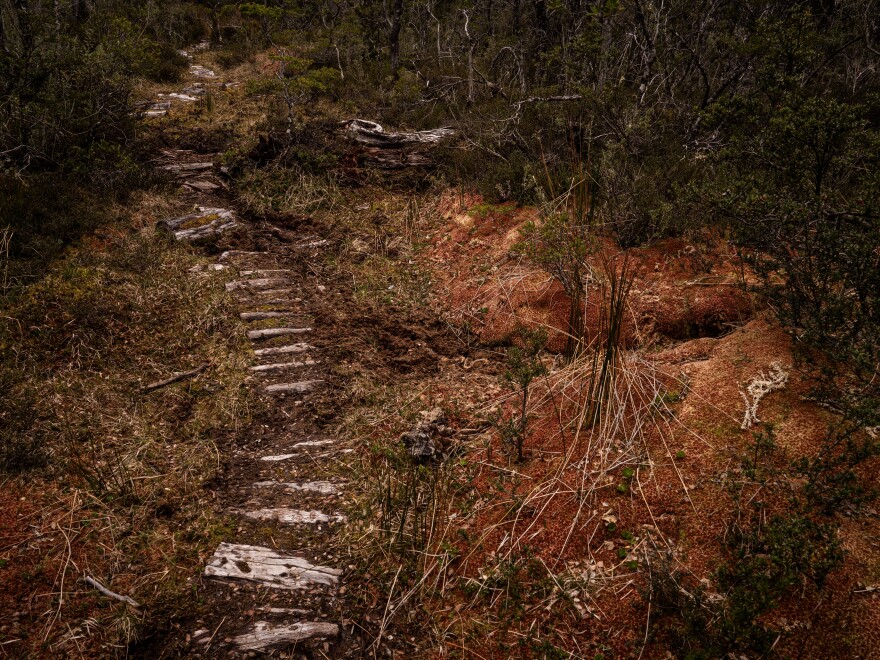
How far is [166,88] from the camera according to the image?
38.4 feet

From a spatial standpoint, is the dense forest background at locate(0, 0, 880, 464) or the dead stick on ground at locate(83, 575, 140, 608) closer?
the dead stick on ground at locate(83, 575, 140, 608)

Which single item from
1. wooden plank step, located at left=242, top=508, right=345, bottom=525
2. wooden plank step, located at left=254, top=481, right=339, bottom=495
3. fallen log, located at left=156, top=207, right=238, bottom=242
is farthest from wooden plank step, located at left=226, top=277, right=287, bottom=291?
wooden plank step, located at left=242, top=508, right=345, bottom=525

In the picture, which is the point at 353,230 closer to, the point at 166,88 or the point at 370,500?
the point at 370,500

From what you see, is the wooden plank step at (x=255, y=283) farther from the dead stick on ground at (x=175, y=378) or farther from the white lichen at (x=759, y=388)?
the white lichen at (x=759, y=388)

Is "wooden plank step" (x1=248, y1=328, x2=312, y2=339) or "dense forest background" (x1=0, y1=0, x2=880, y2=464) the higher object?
"dense forest background" (x1=0, y1=0, x2=880, y2=464)

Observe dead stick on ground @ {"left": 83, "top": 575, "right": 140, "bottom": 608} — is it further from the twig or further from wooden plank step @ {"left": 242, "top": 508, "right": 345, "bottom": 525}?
→ wooden plank step @ {"left": 242, "top": 508, "right": 345, "bottom": 525}

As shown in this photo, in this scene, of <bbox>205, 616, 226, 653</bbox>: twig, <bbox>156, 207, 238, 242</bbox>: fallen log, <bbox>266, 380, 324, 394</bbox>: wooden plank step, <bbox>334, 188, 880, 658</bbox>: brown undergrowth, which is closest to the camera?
<bbox>334, 188, 880, 658</bbox>: brown undergrowth

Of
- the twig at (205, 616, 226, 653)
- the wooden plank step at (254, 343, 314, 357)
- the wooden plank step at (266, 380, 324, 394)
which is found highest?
the wooden plank step at (254, 343, 314, 357)

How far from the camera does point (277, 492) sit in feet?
12.2

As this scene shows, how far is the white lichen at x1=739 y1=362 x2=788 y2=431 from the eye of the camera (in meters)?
2.93

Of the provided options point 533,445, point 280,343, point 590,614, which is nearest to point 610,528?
point 590,614

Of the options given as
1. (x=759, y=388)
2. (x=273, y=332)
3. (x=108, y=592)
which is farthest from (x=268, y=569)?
(x=759, y=388)

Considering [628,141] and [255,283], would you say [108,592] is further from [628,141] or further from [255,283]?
[628,141]

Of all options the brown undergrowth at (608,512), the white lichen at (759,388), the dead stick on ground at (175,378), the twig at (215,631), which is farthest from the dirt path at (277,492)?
the white lichen at (759,388)
